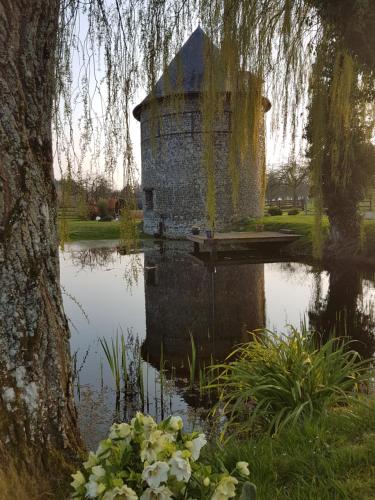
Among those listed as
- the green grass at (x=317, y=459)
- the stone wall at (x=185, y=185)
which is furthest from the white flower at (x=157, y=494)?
the stone wall at (x=185, y=185)

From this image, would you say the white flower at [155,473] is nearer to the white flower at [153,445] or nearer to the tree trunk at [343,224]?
the white flower at [153,445]

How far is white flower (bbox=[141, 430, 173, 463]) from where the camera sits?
3.78ft

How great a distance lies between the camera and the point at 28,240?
1.76 meters

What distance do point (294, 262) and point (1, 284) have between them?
1140 centimetres

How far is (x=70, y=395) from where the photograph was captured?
1.99 metres

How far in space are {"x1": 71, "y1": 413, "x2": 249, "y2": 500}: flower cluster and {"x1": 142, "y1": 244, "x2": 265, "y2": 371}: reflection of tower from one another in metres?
3.50

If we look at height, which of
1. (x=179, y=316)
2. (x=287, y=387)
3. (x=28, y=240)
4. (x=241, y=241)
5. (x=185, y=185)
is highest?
(x=185, y=185)

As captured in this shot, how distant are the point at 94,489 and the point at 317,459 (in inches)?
48.4

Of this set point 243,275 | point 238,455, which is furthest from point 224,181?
point 238,455

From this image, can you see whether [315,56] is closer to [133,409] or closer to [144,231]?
[133,409]

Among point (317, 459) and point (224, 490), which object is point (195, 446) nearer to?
point (224, 490)

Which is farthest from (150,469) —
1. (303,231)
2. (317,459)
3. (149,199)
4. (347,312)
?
(149,199)

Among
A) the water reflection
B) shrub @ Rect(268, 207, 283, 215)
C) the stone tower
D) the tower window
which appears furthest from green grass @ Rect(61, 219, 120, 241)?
the water reflection

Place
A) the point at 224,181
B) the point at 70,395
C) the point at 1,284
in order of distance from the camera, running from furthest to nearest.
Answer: the point at 224,181 < the point at 70,395 < the point at 1,284
